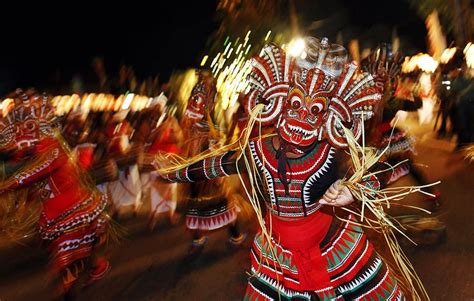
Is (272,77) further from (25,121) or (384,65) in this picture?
(384,65)

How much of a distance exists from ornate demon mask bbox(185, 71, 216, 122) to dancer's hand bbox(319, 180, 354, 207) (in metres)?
3.02

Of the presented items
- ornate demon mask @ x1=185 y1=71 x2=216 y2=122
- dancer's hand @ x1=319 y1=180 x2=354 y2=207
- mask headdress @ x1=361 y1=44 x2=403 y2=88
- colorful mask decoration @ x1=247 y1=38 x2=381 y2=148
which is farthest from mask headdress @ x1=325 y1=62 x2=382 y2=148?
ornate demon mask @ x1=185 y1=71 x2=216 y2=122

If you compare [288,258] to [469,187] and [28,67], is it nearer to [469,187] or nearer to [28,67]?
[469,187]

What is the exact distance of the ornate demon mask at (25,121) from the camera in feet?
11.7

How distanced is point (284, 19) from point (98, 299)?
16.2 m

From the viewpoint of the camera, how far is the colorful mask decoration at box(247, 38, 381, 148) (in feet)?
7.26

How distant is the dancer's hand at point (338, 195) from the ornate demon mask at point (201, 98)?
3.02 metres

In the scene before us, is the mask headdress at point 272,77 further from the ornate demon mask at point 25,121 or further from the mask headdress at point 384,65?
the mask headdress at point 384,65

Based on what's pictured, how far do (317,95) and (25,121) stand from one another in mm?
2616

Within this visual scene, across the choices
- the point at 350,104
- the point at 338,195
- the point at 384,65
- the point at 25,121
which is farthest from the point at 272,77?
the point at 384,65

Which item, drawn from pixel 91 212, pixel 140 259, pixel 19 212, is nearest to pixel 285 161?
pixel 91 212

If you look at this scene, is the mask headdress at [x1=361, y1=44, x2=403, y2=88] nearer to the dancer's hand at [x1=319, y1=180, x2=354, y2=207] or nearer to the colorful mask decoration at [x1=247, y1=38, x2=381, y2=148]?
the colorful mask decoration at [x1=247, y1=38, x2=381, y2=148]

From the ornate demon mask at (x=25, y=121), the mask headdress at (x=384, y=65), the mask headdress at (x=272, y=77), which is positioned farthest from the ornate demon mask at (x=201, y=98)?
the mask headdress at (x=272, y=77)

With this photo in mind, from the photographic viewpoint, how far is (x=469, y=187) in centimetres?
599
